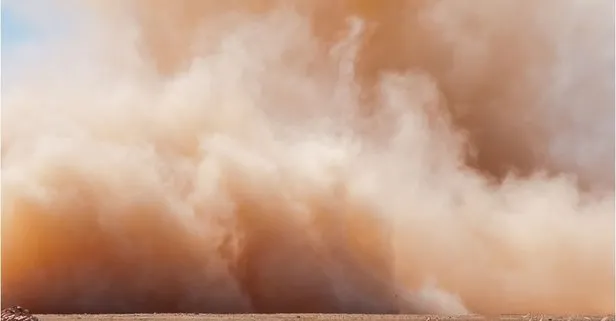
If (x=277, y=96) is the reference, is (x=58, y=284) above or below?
below

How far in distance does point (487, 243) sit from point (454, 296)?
1.98 metres

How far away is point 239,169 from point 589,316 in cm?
766

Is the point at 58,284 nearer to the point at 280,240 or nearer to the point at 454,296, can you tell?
the point at 280,240

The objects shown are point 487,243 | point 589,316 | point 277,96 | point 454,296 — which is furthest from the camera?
point 277,96

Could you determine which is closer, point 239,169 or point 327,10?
point 239,169

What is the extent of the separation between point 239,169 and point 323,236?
230 centimetres

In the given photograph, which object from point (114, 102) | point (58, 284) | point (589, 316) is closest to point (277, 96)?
point (114, 102)

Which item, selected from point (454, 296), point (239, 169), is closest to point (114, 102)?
point (239, 169)

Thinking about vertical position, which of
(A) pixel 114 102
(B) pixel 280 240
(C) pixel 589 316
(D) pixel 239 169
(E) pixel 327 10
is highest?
(E) pixel 327 10

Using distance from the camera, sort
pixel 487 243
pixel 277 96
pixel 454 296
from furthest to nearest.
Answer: pixel 277 96 < pixel 487 243 < pixel 454 296

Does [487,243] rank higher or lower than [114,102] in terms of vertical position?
lower

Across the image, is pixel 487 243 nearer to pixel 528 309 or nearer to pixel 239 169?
pixel 528 309

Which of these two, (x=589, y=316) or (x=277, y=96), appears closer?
(x=589, y=316)

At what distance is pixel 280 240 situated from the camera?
1920 cm
